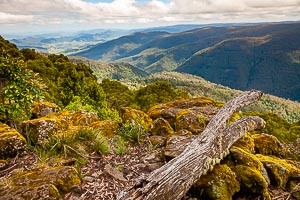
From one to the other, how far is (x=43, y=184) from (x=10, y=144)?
2.16 m

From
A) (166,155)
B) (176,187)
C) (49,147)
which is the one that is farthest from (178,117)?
(176,187)

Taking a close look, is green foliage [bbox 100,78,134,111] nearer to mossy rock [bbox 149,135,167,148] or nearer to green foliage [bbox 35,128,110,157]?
mossy rock [bbox 149,135,167,148]

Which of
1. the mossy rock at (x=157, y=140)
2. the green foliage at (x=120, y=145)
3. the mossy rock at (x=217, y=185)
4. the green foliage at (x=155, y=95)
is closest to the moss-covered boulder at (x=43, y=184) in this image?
the green foliage at (x=120, y=145)

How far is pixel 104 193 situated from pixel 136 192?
176 cm

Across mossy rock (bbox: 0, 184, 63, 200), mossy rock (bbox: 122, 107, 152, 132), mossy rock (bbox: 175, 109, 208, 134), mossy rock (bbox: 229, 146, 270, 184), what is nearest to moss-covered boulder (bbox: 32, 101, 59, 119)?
mossy rock (bbox: 122, 107, 152, 132)

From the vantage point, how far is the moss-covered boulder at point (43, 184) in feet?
16.6

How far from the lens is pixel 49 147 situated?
23.3ft

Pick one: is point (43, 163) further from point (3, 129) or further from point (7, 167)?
point (3, 129)

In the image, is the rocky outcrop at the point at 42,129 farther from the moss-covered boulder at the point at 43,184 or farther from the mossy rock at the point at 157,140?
the mossy rock at the point at 157,140

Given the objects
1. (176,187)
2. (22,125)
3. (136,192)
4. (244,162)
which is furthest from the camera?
(22,125)

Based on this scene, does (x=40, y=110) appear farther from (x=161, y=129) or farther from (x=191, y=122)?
(x=191, y=122)

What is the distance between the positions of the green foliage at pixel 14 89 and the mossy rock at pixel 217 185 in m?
5.88

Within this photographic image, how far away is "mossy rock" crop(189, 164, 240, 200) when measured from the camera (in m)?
5.76

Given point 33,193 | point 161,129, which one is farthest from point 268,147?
point 33,193
